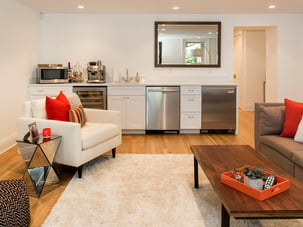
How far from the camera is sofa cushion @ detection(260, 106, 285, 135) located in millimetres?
3395

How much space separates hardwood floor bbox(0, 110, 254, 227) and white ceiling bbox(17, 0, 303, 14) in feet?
7.41

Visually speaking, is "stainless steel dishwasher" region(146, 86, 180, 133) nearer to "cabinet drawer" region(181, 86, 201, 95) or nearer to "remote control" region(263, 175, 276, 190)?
"cabinet drawer" region(181, 86, 201, 95)

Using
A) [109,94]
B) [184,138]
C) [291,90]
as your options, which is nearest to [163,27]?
[109,94]

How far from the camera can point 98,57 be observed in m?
Result: 5.97

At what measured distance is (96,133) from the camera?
3398mm

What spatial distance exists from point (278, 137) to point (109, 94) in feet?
10.3

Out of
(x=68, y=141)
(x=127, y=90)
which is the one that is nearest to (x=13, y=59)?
(x=127, y=90)

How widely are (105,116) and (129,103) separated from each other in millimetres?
1538

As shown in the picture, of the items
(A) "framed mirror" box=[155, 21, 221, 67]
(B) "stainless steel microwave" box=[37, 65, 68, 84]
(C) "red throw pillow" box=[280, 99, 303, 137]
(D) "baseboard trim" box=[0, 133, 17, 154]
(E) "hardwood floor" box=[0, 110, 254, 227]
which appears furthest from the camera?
(A) "framed mirror" box=[155, 21, 221, 67]

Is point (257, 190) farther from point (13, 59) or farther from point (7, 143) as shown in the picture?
point (13, 59)

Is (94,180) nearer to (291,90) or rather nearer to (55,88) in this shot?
(55,88)

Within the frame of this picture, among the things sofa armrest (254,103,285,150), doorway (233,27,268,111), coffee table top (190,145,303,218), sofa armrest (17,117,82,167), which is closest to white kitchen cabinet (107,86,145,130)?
sofa armrest (17,117,82,167)

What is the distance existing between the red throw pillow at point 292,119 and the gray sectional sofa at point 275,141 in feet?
0.24

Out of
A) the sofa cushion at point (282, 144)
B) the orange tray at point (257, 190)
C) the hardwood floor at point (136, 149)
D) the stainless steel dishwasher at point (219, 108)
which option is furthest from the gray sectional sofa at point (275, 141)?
the stainless steel dishwasher at point (219, 108)
